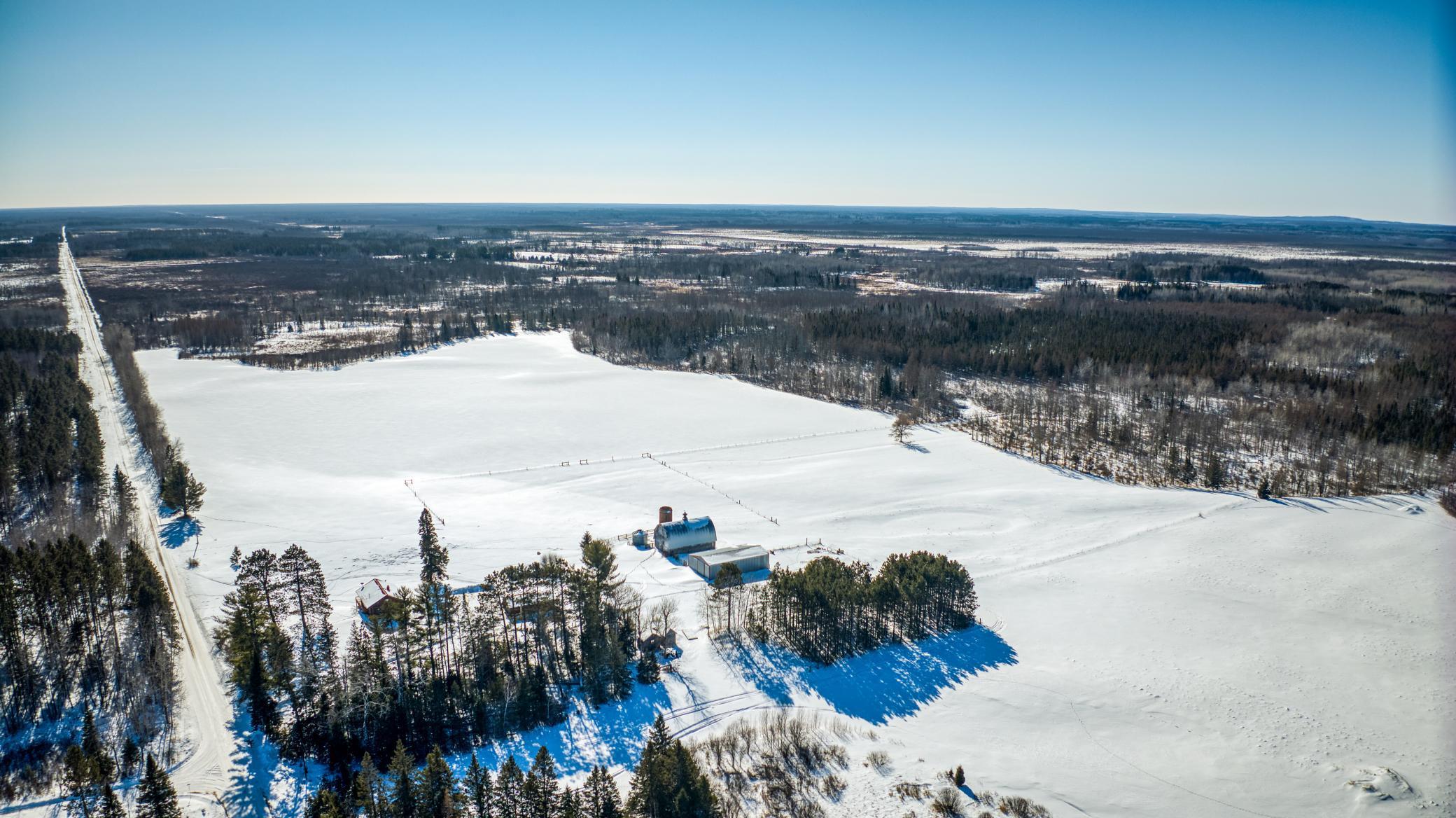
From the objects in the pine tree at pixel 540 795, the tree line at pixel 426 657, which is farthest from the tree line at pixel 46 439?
the pine tree at pixel 540 795

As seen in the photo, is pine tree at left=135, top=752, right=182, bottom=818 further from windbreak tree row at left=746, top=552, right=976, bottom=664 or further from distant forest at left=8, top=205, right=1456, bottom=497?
distant forest at left=8, top=205, right=1456, bottom=497

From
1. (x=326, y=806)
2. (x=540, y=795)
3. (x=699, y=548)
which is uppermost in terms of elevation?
(x=326, y=806)

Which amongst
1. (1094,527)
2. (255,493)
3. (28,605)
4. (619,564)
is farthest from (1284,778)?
(255,493)

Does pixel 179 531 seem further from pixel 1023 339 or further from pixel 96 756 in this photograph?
pixel 1023 339

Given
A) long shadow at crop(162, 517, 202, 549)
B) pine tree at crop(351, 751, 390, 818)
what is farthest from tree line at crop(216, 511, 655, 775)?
long shadow at crop(162, 517, 202, 549)

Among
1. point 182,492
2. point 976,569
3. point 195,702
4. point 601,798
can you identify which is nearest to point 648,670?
point 601,798
